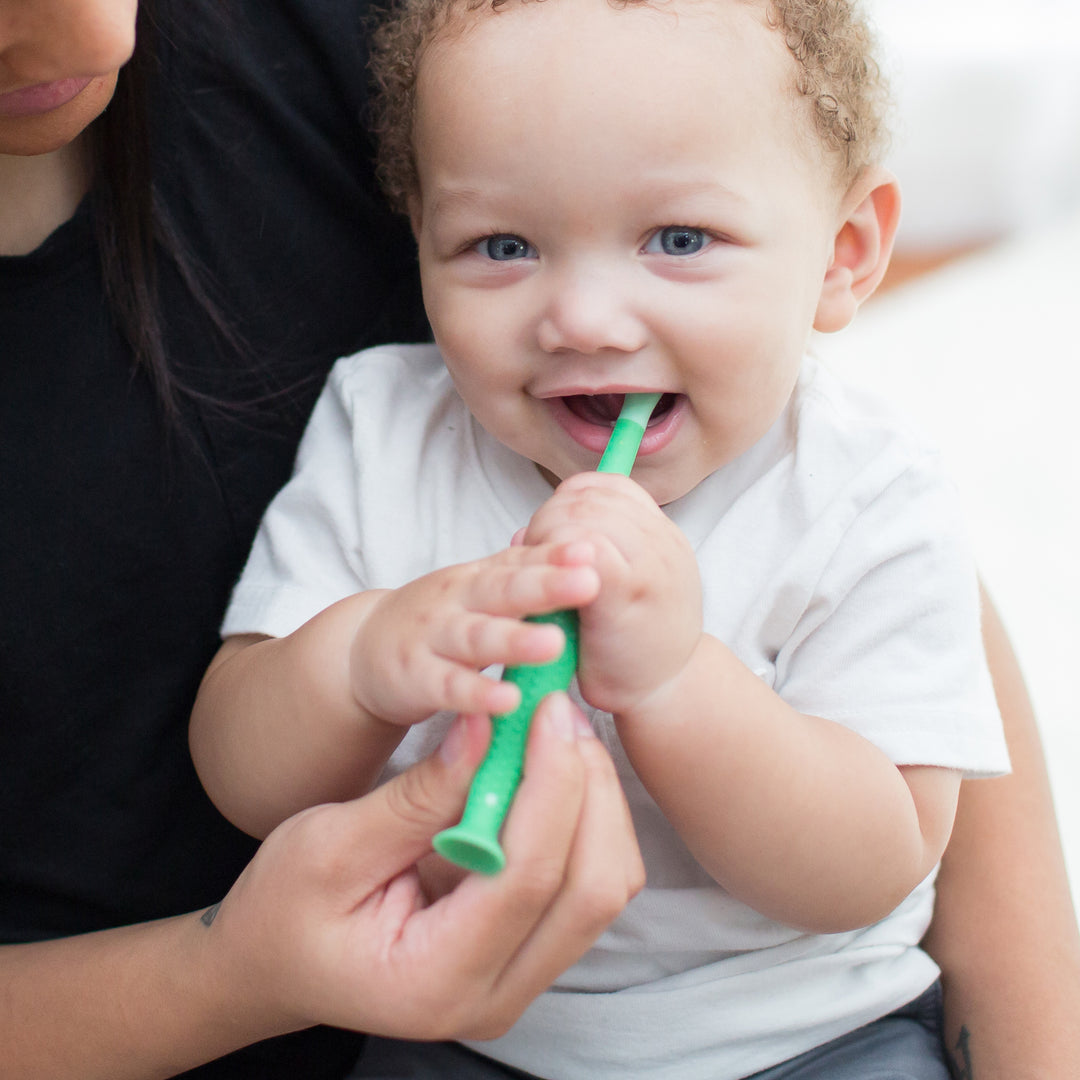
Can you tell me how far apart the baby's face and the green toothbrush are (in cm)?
20

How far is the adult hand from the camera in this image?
59 centimetres

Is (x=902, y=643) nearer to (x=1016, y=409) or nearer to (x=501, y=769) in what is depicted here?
(x=501, y=769)

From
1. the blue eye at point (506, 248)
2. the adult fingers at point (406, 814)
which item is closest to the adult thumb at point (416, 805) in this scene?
the adult fingers at point (406, 814)

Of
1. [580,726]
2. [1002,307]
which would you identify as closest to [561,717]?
[580,726]

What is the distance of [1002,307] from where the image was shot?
2.23 metres

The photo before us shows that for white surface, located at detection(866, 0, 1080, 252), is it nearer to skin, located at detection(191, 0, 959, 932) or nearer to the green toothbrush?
skin, located at detection(191, 0, 959, 932)

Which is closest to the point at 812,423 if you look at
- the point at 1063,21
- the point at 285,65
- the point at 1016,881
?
the point at 1016,881

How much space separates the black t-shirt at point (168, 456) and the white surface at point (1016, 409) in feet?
3.09

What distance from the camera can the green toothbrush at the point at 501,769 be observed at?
1.86ft

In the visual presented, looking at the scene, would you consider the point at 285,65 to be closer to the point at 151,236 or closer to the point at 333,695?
the point at 151,236

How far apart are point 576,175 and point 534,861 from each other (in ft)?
1.30

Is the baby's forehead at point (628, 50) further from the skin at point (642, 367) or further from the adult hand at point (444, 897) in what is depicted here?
the adult hand at point (444, 897)

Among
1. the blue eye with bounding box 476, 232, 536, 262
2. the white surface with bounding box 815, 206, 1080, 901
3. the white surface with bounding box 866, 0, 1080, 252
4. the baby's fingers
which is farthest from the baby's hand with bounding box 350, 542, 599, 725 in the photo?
the white surface with bounding box 866, 0, 1080, 252

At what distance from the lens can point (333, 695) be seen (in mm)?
715
